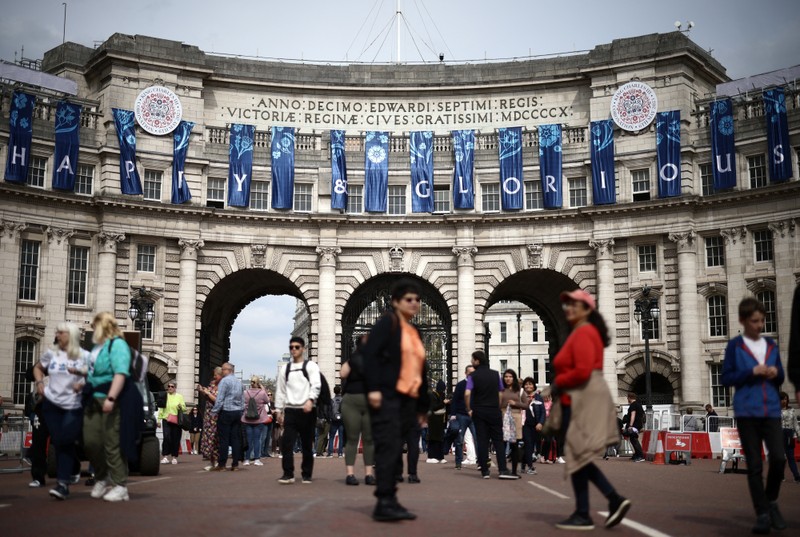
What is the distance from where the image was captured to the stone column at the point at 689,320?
4162 cm

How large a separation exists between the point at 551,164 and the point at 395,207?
7.23m

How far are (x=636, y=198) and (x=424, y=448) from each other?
621 inches

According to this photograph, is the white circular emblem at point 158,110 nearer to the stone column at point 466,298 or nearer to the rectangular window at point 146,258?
the rectangular window at point 146,258

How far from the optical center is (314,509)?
445 inches

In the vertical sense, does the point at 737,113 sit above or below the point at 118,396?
above

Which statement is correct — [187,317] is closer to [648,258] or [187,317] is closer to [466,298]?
[466,298]

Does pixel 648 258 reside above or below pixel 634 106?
below

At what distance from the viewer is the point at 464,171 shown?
4516 cm

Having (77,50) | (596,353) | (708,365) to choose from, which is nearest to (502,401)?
(596,353)

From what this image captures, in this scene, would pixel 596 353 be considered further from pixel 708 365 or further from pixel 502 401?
pixel 708 365

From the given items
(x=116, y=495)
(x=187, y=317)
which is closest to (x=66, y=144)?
(x=187, y=317)

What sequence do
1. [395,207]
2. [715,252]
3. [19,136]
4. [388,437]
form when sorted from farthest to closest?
[395,207]
[715,252]
[19,136]
[388,437]

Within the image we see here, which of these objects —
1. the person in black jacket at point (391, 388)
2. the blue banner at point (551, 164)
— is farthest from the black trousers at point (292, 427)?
the blue banner at point (551, 164)

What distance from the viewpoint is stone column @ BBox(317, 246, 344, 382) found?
44438mm
